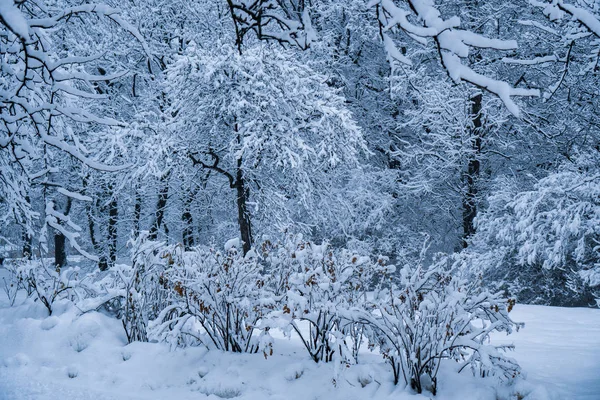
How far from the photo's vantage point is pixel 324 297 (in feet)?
12.7

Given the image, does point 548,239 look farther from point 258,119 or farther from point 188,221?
point 188,221

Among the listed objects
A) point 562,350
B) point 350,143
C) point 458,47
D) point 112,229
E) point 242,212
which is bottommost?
point 562,350

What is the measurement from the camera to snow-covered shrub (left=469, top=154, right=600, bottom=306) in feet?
24.1

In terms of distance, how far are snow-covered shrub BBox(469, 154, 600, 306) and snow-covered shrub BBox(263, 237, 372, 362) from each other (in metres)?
3.78

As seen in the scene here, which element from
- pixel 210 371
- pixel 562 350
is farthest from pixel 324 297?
pixel 562 350

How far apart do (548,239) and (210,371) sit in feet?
22.2

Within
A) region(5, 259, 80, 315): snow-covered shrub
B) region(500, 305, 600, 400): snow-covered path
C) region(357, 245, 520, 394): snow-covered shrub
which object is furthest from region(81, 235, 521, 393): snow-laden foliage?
region(5, 259, 80, 315): snow-covered shrub

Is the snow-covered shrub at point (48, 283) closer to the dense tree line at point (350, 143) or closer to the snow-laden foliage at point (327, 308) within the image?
the dense tree line at point (350, 143)

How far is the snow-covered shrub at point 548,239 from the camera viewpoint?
24.1 ft

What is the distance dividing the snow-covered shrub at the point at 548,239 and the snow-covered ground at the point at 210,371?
2590mm

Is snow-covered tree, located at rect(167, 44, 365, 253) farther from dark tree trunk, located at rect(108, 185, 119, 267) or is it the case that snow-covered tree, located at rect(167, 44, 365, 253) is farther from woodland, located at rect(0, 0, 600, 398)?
dark tree trunk, located at rect(108, 185, 119, 267)

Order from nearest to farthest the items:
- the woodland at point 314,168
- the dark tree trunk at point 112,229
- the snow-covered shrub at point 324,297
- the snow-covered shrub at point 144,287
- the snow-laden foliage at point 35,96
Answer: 1. the snow-laden foliage at point 35,96
2. the woodland at point 314,168
3. the snow-covered shrub at point 324,297
4. the snow-covered shrub at point 144,287
5. the dark tree trunk at point 112,229

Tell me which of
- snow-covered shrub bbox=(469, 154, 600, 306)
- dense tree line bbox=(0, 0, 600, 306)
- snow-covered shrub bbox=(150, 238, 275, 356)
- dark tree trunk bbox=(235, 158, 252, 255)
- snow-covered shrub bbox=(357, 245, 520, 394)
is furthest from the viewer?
dark tree trunk bbox=(235, 158, 252, 255)

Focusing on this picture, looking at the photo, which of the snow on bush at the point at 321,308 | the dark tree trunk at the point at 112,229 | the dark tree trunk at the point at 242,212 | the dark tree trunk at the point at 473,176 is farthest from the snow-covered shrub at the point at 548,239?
the dark tree trunk at the point at 112,229
